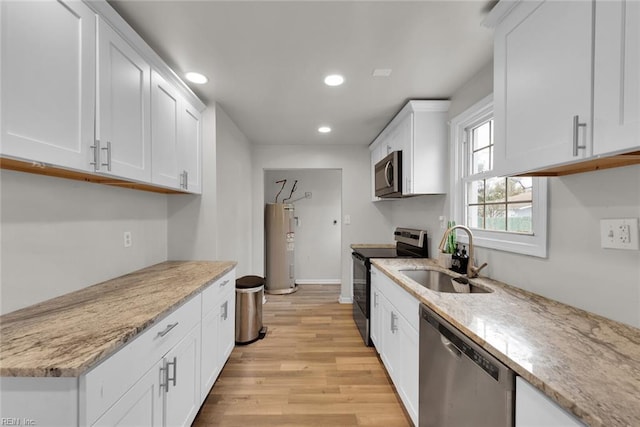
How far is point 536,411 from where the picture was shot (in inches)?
29.3

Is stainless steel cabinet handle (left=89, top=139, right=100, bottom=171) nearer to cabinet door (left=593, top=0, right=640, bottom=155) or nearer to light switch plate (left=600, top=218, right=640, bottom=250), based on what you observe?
cabinet door (left=593, top=0, right=640, bottom=155)

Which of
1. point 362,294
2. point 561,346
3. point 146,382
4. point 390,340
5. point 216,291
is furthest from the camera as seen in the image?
point 362,294

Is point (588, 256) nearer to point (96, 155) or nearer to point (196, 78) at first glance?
point (96, 155)

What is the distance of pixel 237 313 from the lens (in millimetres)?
2748

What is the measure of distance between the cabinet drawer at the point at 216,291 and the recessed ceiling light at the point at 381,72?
1.93m

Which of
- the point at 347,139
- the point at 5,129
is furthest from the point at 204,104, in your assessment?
the point at 347,139

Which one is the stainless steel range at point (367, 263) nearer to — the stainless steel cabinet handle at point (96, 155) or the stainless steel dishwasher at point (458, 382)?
the stainless steel dishwasher at point (458, 382)

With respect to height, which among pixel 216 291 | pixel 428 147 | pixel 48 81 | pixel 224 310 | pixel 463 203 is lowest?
pixel 224 310

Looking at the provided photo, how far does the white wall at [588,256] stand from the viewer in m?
1.02

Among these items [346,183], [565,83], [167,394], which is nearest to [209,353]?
[167,394]

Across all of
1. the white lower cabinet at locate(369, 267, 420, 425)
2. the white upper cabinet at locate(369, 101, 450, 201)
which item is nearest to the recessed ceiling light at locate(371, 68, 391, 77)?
the white upper cabinet at locate(369, 101, 450, 201)

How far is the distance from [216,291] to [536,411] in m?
1.83
